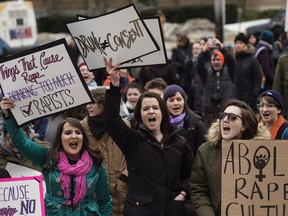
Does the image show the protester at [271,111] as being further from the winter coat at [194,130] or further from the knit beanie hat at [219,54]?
the knit beanie hat at [219,54]

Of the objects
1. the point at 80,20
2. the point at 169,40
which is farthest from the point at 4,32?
the point at 80,20

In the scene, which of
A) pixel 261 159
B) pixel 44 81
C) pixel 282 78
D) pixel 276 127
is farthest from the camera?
pixel 282 78


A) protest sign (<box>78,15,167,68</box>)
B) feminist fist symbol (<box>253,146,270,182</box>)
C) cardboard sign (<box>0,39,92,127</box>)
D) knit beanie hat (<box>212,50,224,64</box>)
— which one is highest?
knit beanie hat (<box>212,50,224,64</box>)

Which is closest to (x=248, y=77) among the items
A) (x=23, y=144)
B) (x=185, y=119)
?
(x=185, y=119)

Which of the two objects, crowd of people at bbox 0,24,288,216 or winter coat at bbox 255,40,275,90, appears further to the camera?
winter coat at bbox 255,40,275,90

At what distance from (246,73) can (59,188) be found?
21.0 ft

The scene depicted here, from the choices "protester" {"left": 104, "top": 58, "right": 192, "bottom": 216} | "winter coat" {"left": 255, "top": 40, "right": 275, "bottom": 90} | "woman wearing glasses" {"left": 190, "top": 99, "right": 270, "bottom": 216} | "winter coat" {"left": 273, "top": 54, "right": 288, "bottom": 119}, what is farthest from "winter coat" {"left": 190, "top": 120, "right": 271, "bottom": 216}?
"winter coat" {"left": 255, "top": 40, "right": 275, "bottom": 90}

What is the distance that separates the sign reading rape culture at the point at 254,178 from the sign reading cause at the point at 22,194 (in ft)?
4.39

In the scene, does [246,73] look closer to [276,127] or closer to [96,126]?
[276,127]

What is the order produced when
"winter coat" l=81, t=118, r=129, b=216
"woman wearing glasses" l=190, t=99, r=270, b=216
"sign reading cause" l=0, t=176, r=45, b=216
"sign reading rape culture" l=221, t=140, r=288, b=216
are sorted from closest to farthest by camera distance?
"sign reading rape culture" l=221, t=140, r=288, b=216
"woman wearing glasses" l=190, t=99, r=270, b=216
"sign reading cause" l=0, t=176, r=45, b=216
"winter coat" l=81, t=118, r=129, b=216

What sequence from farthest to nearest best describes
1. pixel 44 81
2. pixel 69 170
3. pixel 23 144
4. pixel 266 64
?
pixel 266 64 < pixel 44 81 < pixel 23 144 < pixel 69 170

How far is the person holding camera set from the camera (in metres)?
10.3

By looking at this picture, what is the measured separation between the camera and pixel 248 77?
11.8 meters

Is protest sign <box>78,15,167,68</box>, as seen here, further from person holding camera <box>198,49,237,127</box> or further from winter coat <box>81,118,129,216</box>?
person holding camera <box>198,49,237,127</box>
